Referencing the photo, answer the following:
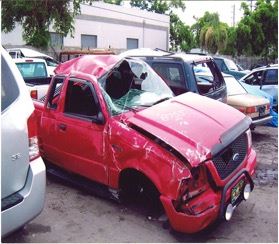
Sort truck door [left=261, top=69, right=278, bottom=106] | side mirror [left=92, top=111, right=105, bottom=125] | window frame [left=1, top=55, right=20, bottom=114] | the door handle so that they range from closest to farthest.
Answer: window frame [left=1, top=55, right=20, bottom=114]
side mirror [left=92, top=111, right=105, bottom=125]
the door handle
truck door [left=261, top=69, right=278, bottom=106]

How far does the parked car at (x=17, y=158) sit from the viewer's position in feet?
9.92

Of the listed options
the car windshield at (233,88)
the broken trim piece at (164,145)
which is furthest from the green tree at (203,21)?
the broken trim piece at (164,145)

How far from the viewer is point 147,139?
400 centimetres

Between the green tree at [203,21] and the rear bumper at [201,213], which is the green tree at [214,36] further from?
the rear bumper at [201,213]

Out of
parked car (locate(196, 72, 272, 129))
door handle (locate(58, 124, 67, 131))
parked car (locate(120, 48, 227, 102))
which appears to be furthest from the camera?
parked car (locate(196, 72, 272, 129))

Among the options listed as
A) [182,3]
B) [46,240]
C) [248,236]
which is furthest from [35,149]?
[182,3]

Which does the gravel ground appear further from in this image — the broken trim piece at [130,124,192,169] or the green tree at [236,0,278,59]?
the green tree at [236,0,278,59]

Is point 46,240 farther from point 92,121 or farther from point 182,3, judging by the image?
point 182,3

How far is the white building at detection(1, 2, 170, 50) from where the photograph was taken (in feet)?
91.0

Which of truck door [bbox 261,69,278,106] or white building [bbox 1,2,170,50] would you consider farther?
white building [bbox 1,2,170,50]

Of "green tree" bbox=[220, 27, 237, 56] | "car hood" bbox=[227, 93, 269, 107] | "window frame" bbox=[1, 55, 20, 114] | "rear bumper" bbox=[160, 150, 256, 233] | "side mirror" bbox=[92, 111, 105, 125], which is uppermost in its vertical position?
"green tree" bbox=[220, 27, 237, 56]

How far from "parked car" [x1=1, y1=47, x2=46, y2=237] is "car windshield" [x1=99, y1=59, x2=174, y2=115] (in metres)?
1.40

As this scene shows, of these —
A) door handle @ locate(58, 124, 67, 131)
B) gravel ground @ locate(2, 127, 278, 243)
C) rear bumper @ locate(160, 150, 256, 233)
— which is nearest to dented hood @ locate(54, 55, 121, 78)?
door handle @ locate(58, 124, 67, 131)

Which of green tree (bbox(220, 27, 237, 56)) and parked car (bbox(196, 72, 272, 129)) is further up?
green tree (bbox(220, 27, 237, 56))
